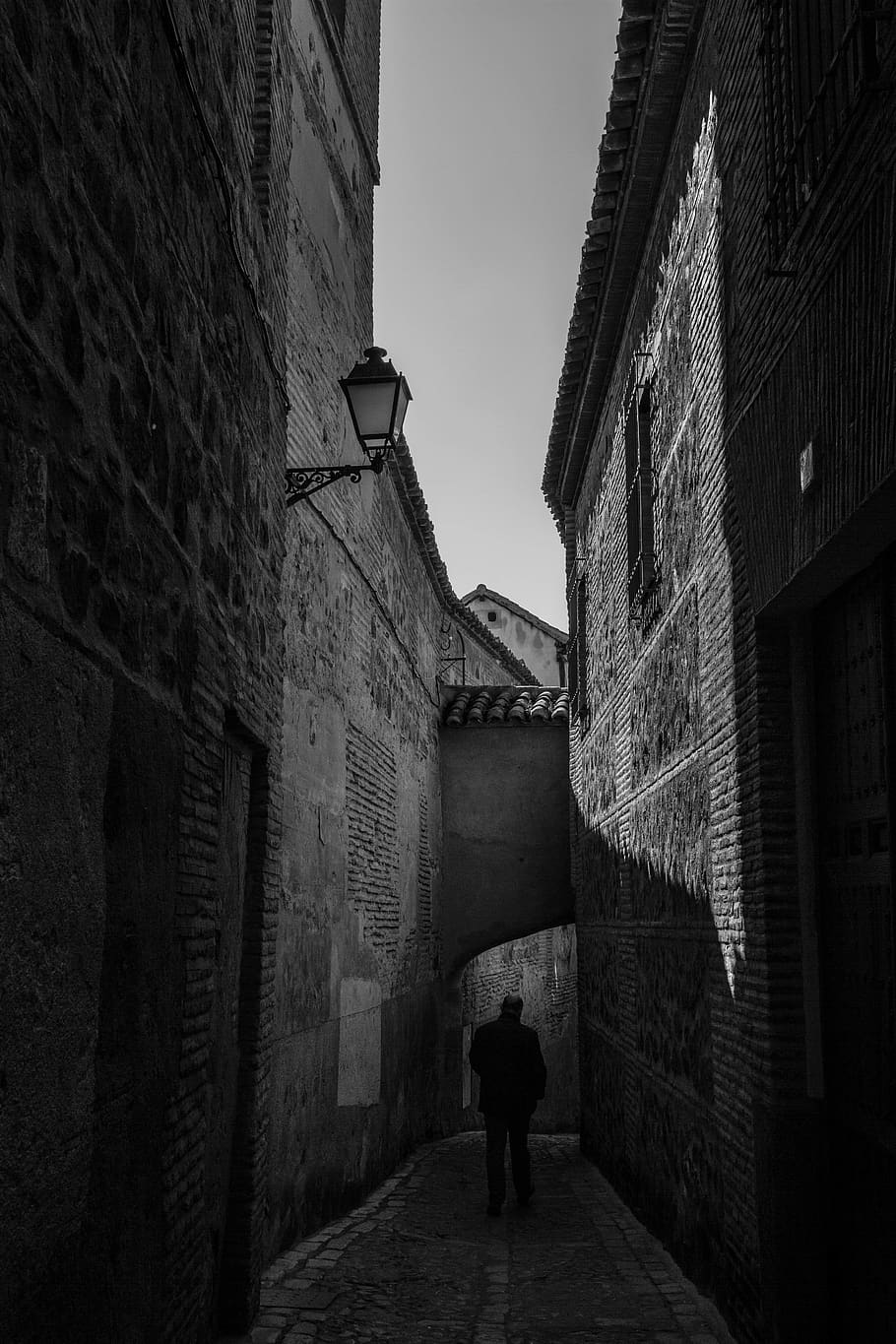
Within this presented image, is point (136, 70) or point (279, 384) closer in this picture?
point (136, 70)

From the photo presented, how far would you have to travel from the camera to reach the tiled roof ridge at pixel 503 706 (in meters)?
14.9

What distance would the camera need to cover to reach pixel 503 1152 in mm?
9289

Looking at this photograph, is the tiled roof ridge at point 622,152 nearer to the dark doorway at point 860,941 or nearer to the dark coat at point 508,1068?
the dark doorway at point 860,941

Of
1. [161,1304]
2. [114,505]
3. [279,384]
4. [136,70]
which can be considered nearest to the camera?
[114,505]

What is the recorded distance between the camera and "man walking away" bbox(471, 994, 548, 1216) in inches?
363

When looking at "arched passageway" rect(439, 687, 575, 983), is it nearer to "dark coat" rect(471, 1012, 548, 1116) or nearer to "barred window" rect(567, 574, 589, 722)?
"barred window" rect(567, 574, 589, 722)

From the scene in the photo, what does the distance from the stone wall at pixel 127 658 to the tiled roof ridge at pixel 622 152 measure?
2615mm

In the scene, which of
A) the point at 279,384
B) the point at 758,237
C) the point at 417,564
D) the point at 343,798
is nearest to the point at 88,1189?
the point at 279,384

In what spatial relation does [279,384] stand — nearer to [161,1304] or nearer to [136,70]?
[136,70]

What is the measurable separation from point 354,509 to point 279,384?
3.86 m

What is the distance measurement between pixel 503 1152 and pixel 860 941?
5602 mm

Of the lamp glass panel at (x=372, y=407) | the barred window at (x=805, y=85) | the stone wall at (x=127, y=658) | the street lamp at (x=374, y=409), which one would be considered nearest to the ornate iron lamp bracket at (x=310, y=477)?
the street lamp at (x=374, y=409)

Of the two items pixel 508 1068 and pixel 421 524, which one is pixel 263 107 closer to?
pixel 508 1068

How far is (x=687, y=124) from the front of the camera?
22.8ft
